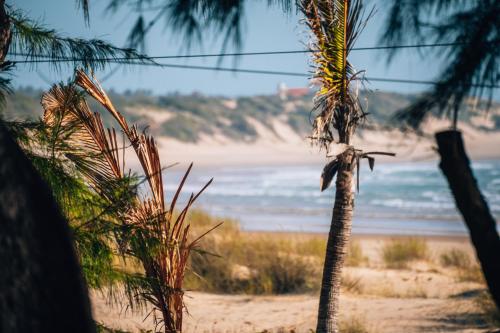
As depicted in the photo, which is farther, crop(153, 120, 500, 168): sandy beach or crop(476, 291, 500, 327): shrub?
crop(153, 120, 500, 168): sandy beach

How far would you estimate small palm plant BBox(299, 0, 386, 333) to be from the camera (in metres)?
4.94

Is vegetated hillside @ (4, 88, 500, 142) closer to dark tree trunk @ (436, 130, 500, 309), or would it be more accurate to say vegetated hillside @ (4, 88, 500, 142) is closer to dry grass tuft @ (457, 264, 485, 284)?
dry grass tuft @ (457, 264, 485, 284)

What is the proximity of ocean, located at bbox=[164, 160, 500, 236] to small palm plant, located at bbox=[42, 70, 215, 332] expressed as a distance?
1030 centimetres

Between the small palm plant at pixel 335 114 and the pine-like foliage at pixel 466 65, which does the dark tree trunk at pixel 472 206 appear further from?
the small palm plant at pixel 335 114

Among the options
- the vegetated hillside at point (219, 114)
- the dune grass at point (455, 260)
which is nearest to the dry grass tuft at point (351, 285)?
the dune grass at point (455, 260)

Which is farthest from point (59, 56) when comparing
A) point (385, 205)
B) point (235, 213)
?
point (385, 205)

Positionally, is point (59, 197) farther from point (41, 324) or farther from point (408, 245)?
point (408, 245)

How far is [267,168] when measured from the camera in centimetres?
5491

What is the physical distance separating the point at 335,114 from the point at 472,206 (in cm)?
302

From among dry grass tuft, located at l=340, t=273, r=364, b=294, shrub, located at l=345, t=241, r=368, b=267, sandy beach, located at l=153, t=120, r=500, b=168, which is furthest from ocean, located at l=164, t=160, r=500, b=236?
sandy beach, located at l=153, t=120, r=500, b=168

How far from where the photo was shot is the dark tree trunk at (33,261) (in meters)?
1.91

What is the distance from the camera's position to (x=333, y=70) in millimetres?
5117

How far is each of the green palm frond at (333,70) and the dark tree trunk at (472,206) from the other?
280 cm

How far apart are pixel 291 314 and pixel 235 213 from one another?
55.6 ft
